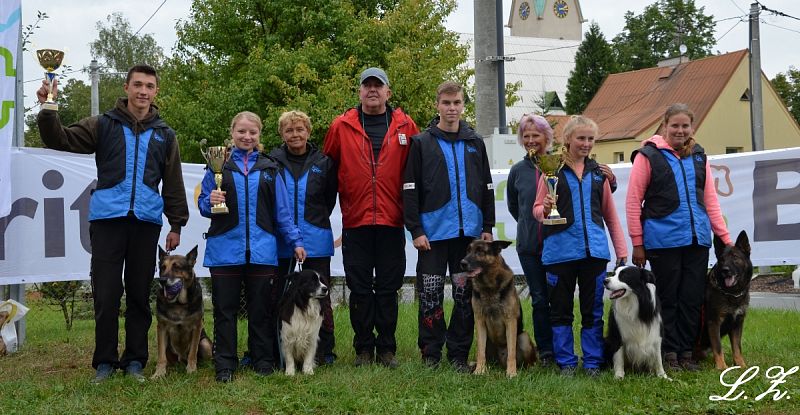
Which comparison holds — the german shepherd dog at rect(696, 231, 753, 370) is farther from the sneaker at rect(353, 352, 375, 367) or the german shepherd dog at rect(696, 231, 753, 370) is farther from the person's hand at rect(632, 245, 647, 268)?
the sneaker at rect(353, 352, 375, 367)

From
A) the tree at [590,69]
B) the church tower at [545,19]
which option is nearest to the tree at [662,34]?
the tree at [590,69]

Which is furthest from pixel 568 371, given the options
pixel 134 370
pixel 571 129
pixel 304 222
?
pixel 134 370

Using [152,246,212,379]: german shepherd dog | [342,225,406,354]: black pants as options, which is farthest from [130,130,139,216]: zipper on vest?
[342,225,406,354]: black pants

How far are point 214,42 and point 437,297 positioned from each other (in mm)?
17294

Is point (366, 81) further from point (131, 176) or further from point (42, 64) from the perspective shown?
point (42, 64)

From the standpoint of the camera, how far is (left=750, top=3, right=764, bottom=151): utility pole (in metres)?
20.9

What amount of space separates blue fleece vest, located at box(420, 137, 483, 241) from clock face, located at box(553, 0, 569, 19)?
85.0 m

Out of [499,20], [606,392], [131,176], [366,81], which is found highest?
[499,20]

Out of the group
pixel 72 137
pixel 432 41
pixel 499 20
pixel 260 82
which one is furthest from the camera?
pixel 432 41

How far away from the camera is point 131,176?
5973mm

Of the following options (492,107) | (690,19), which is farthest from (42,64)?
(690,19)

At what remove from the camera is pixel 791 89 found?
165ft

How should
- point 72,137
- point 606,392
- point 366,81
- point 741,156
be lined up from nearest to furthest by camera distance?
point 606,392
point 72,137
point 366,81
point 741,156

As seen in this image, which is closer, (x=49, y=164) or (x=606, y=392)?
(x=606, y=392)
